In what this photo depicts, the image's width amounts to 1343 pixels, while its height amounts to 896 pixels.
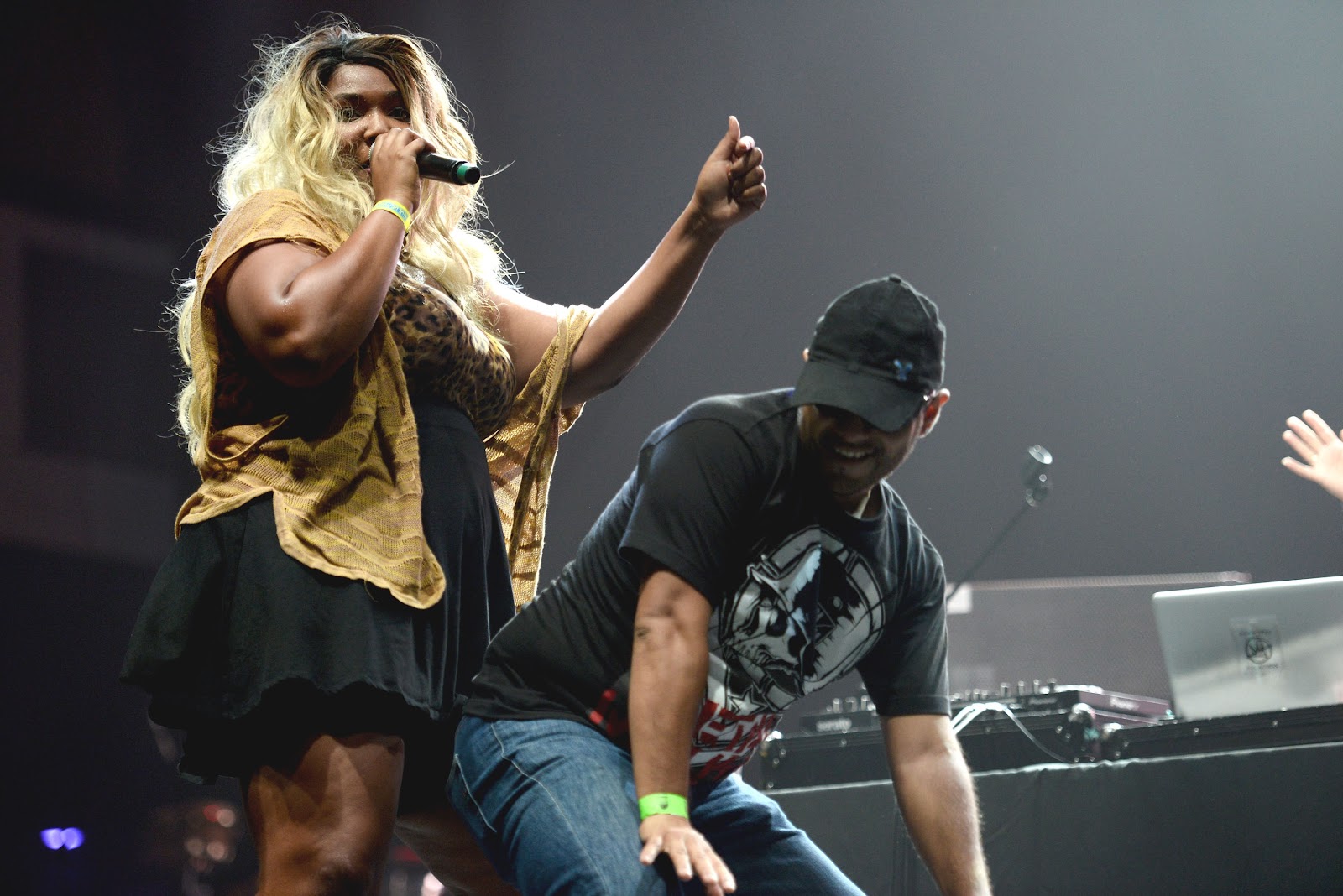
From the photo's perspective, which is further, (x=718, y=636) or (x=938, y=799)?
(x=938, y=799)

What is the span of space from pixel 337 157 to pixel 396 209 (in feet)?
0.84

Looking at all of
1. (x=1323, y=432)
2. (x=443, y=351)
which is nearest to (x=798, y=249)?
(x=1323, y=432)

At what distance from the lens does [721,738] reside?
1469 mm

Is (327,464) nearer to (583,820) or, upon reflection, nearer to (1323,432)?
(583,820)

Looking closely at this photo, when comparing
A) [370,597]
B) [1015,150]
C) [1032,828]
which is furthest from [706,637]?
[1015,150]

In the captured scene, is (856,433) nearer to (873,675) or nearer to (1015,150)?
(873,675)

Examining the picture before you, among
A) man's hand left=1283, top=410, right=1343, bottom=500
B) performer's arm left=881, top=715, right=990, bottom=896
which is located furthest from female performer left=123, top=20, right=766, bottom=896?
man's hand left=1283, top=410, right=1343, bottom=500

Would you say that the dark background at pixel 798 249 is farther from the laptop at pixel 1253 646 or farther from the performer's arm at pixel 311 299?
the performer's arm at pixel 311 299

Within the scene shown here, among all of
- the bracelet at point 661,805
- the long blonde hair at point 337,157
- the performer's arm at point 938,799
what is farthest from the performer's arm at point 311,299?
the performer's arm at point 938,799

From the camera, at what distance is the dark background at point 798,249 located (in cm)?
431

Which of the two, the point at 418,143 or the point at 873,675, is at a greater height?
the point at 418,143

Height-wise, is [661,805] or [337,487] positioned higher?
[337,487]

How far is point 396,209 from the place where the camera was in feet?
5.08

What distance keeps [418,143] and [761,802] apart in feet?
3.24
